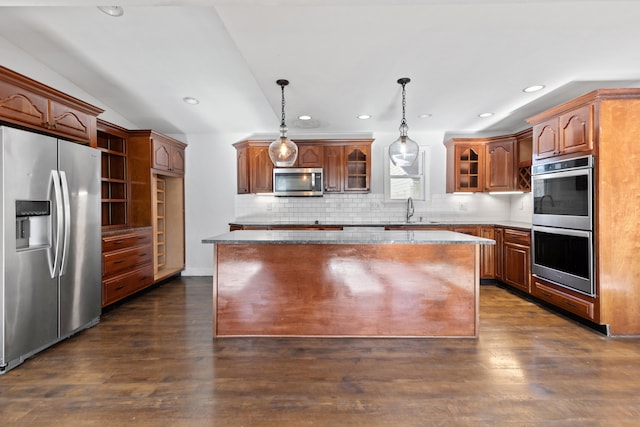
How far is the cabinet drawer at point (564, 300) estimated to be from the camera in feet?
9.91

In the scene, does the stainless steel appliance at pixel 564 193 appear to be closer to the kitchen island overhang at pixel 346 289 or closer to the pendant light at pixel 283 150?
the kitchen island overhang at pixel 346 289

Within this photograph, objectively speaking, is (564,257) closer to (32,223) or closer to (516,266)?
(516,266)

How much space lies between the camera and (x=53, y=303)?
270 cm

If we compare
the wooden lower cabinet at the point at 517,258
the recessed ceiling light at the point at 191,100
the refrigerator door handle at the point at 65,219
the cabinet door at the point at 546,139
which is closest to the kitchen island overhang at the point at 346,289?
the refrigerator door handle at the point at 65,219

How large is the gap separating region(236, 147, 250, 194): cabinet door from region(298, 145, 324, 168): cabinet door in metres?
0.85

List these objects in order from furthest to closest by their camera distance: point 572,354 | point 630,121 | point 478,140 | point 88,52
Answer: point 478,140
point 88,52
point 630,121
point 572,354

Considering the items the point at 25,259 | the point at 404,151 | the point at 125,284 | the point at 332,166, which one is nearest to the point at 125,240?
the point at 125,284

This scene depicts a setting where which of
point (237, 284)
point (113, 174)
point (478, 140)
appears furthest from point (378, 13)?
point (113, 174)

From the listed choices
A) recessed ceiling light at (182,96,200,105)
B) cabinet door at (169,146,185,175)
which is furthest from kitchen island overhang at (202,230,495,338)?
cabinet door at (169,146,185,175)

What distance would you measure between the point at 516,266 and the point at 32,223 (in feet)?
16.7

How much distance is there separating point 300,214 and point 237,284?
277 cm

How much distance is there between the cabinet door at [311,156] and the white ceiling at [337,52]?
0.75 meters

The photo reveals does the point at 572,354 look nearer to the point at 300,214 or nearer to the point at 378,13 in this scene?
the point at 378,13

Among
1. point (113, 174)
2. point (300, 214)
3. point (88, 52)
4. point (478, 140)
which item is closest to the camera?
point (88, 52)
